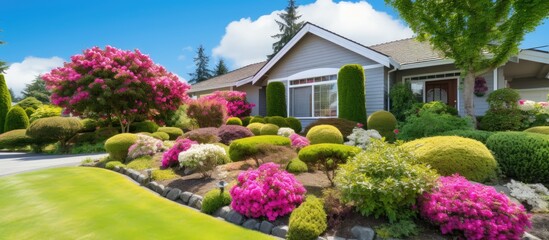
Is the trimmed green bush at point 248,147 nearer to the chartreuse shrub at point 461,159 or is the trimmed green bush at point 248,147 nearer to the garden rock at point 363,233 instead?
the chartreuse shrub at point 461,159

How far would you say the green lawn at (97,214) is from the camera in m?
3.74

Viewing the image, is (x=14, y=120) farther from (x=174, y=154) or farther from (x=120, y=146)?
(x=174, y=154)

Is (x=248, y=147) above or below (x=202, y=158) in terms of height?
above

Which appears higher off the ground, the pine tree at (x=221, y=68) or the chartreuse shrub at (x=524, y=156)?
the pine tree at (x=221, y=68)

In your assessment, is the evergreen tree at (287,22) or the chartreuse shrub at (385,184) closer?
the chartreuse shrub at (385,184)

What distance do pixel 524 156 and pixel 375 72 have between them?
294 inches

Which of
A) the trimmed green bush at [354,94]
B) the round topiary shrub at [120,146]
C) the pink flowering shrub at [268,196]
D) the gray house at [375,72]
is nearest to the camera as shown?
the pink flowering shrub at [268,196]

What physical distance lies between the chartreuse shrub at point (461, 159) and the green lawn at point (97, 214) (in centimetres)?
319

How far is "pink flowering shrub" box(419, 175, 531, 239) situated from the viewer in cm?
303

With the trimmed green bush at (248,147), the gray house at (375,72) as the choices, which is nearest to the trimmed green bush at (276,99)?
the gray house at (375,72)

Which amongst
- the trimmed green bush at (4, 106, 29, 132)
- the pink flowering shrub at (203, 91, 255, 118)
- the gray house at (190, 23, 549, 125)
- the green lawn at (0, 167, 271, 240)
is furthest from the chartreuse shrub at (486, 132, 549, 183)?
the trimmed green bush at (4, 106, 29, 132)

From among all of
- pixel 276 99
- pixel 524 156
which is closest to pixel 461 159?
pixel 524 156

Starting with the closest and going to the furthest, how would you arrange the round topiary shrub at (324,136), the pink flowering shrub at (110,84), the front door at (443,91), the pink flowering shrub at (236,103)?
the round topiary shrub at (324,136) < the front door at (443,91) < the pink flowering shrub at (110,84) < the pink flowering shrub at (236,103)

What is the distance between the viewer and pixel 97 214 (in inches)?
174
